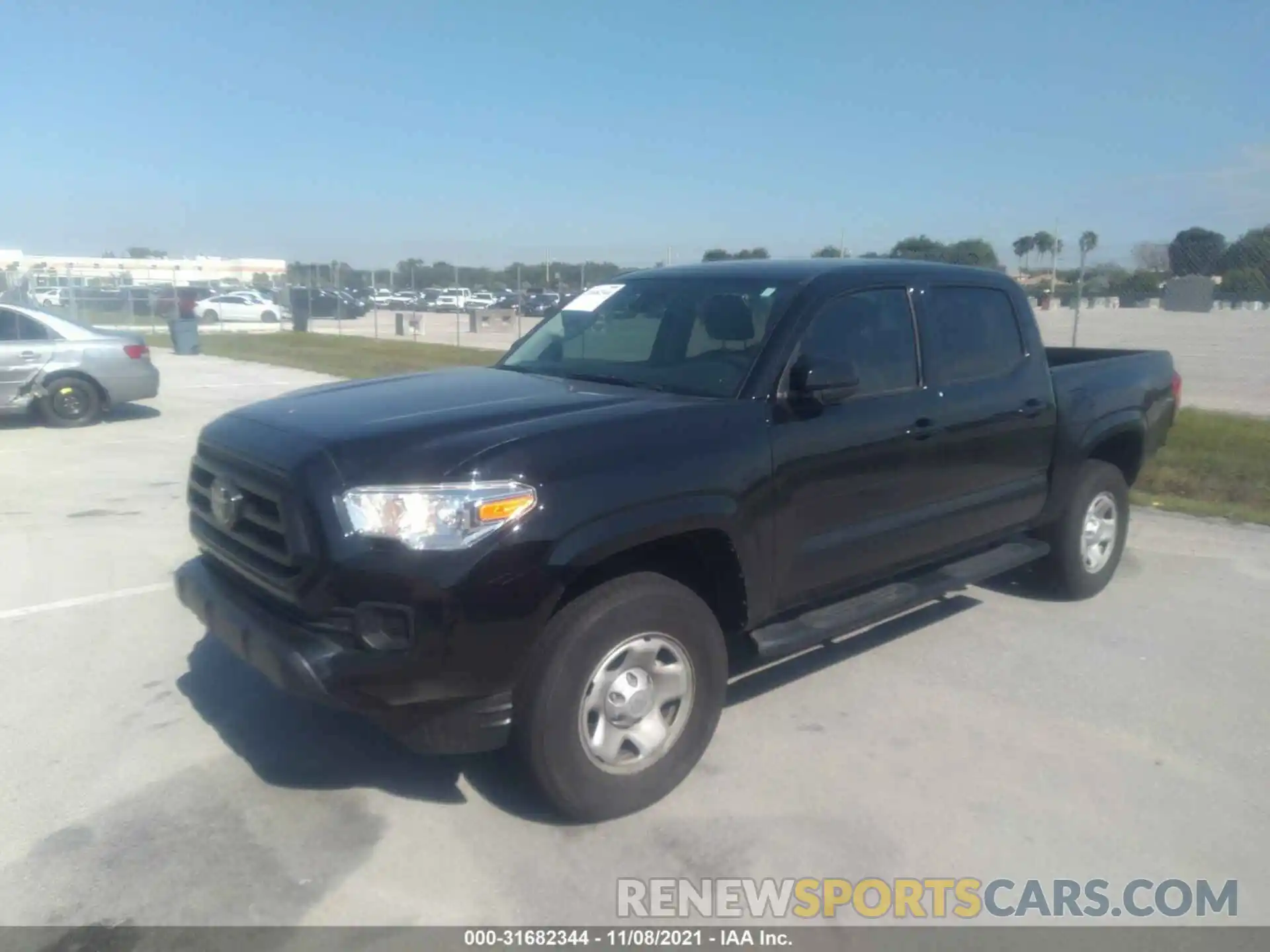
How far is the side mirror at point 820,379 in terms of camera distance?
4129 mm

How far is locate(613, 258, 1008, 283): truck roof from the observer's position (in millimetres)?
4844

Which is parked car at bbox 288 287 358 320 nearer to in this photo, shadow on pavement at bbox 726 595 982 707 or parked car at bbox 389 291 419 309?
parked car at bbox 389 291 419 309

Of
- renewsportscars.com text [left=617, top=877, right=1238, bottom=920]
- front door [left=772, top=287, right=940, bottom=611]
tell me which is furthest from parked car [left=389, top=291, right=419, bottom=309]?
renewsportscars.com text [left=617, top=877, right=1238, bottom=920]

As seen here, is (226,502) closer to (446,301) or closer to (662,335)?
(662,335)

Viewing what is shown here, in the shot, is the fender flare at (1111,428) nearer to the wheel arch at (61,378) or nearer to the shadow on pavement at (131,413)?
the wheel arch at (61,378)

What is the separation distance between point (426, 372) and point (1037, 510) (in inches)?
132

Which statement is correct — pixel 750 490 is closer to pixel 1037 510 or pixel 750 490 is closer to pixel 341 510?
pixel 341 510

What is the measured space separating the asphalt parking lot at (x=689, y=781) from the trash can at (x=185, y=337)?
19710 mm

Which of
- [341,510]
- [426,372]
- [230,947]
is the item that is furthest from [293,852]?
[426,372]

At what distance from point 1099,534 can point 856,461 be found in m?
2.61

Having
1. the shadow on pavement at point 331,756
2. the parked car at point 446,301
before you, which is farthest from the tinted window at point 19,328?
the parked car at point 446,301

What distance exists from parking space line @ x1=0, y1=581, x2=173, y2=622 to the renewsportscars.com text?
407cm

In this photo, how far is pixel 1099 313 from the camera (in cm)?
4450

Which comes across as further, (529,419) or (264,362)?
(264,362)
